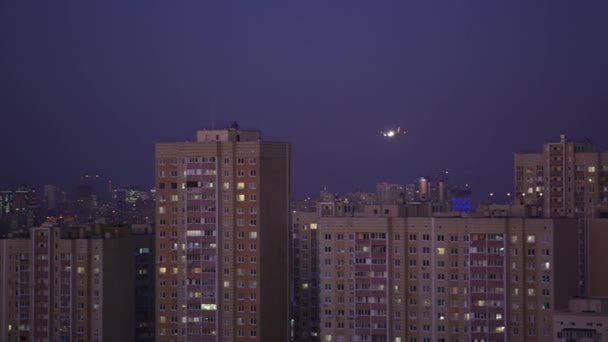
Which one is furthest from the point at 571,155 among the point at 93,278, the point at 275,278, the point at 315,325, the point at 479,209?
the point at 93,278

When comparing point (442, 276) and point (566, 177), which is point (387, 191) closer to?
point (566, 177)

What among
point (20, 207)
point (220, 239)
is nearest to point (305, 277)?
point (220, 239)

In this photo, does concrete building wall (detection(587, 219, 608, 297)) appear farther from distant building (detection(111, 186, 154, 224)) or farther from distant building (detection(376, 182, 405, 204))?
distant building (detection(111, 186, 154, 224))

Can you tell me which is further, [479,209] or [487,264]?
[479,209]

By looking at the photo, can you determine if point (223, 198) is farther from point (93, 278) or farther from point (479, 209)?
point (479, 209)

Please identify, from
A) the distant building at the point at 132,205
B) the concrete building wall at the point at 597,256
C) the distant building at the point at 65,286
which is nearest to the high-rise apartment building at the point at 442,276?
the concrete building wall at the point at 597,256

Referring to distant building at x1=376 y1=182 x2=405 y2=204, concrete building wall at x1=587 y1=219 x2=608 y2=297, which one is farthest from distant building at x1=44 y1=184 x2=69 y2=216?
concrete building wall at x1=587 y1=219 x2=608 y2=297

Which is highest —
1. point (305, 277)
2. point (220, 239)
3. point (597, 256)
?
point (220, 239)
